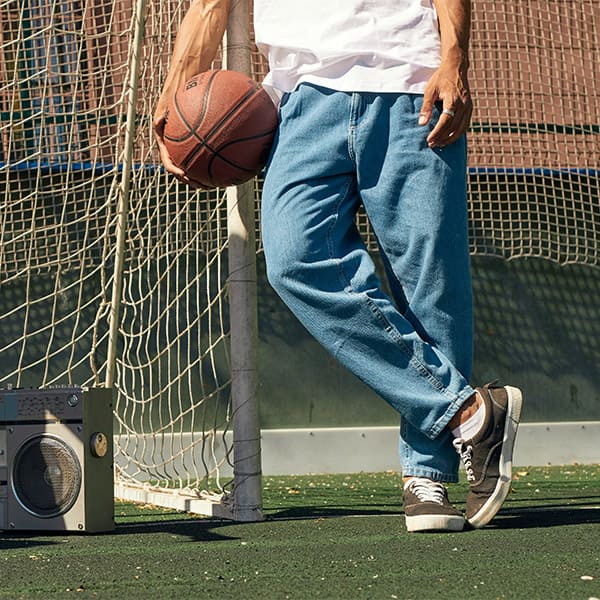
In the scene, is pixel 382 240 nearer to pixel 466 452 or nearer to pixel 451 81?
Result: pixel 451 81

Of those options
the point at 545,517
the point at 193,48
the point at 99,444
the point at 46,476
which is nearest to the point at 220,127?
the point at 193,48

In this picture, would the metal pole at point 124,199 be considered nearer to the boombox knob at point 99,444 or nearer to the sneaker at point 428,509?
the boombox knob at point 99,444

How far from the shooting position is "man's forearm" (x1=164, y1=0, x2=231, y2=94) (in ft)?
10.4

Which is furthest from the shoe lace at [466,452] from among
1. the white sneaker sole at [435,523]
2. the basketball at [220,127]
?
the basketball at [220,127]

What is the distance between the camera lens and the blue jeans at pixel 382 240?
282 centimetres

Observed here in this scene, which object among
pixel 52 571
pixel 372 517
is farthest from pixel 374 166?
pixel 52 571

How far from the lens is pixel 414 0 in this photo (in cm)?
296

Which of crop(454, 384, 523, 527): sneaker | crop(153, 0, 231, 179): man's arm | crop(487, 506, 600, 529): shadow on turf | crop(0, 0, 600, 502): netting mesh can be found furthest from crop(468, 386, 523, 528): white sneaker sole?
crop(0, 0, 600, 502): netting mesh

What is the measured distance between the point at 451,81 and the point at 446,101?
0.18ft

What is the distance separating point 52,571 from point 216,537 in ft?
2.05

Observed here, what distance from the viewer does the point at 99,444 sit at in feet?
9.71

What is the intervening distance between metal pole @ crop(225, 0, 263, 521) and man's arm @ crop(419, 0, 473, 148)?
0.73 m

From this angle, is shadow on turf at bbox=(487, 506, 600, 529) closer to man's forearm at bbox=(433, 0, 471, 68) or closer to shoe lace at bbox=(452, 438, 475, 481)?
shoe lace at bbox=(452, 438, 475, 481)

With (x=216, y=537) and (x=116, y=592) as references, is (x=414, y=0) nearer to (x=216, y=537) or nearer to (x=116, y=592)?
(x=216, y=537)
